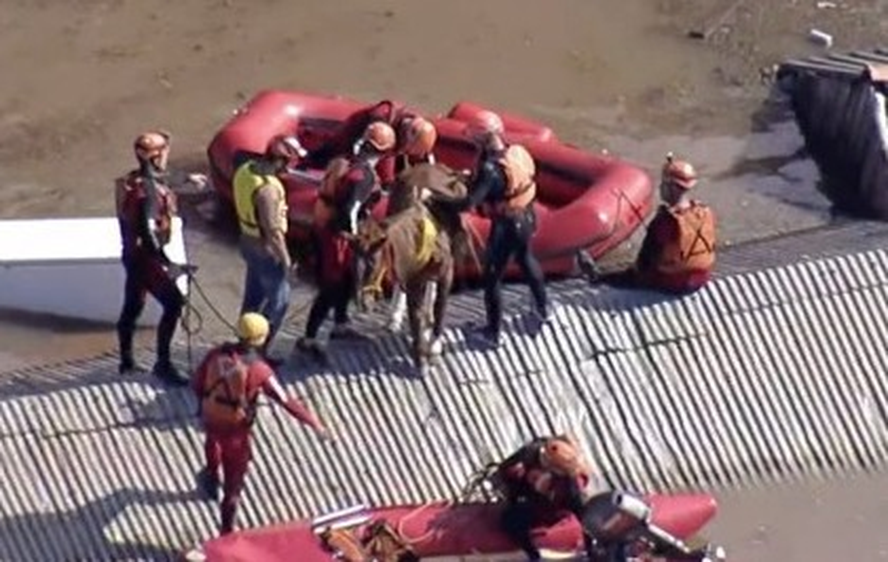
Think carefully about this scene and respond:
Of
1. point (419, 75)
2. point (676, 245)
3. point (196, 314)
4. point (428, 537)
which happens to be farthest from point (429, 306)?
point (419, 75)

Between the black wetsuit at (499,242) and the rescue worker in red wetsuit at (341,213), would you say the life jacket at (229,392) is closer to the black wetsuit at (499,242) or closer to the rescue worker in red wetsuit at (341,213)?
the rescue worker in red wetsuit at (341,213)

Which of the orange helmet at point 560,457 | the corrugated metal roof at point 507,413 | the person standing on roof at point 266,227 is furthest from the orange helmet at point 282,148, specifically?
the orange helmet at point 560,457

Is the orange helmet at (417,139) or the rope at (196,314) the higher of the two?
the orange helmet at (417,139)

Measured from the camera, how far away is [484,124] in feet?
58.5

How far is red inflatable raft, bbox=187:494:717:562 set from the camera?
579 inches

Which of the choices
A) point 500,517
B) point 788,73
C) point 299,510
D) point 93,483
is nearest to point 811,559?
point 500,517

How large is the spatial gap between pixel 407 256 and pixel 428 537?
1.92 m

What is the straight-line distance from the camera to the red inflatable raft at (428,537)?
14703mm

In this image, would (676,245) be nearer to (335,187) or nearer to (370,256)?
(370,256)

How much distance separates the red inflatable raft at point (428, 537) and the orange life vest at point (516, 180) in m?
2.11

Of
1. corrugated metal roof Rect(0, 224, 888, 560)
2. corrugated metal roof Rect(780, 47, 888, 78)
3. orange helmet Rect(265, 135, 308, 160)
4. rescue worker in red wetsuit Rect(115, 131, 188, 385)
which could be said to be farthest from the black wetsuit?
corrugated metal roof Rect(780, 47, 888, 78)

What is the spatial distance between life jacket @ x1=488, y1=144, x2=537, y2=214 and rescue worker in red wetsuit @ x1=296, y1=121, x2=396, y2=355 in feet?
2.76

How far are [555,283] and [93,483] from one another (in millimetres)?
4213

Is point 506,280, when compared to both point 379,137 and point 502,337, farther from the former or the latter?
point 379,137
